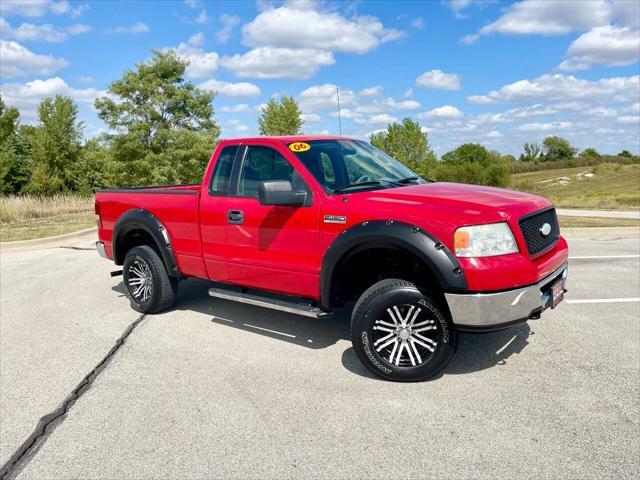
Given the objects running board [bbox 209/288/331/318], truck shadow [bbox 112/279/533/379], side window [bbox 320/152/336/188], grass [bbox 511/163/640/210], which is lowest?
grass [bbox 511/163/640/210]

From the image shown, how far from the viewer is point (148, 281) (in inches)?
235

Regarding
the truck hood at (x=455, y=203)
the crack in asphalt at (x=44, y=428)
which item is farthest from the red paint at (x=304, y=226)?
the crack in asphalt at (x=44, y=428)

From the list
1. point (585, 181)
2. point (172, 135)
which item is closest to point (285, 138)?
point (172, 135)

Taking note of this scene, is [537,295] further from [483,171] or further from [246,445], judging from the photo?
[483,171]

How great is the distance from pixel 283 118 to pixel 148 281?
30021mm

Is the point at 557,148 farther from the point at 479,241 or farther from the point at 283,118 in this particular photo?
the point at 479,241

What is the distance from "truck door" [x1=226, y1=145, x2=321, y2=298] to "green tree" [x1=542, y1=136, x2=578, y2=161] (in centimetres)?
11226

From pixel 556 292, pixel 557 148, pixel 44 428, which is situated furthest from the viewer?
pixel 557 148

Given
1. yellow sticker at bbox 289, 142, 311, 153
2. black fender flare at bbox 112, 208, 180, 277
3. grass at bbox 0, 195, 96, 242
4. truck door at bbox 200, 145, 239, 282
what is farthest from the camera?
grass at bbox 0, 195, 96, 242

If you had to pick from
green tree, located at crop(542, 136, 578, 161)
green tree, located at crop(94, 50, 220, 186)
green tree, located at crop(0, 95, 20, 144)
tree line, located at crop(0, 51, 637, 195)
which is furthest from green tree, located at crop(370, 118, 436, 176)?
green tree, located at crop(542, 136, 578, 161)

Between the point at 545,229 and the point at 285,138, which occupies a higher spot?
the point at 285,138

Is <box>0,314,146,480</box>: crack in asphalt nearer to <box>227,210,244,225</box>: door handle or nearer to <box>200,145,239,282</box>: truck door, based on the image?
<box>200,145,239,282</box>: truck door

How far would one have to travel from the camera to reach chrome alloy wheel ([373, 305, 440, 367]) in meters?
3.86

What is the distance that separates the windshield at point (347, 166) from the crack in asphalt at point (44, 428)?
8.37 feet
